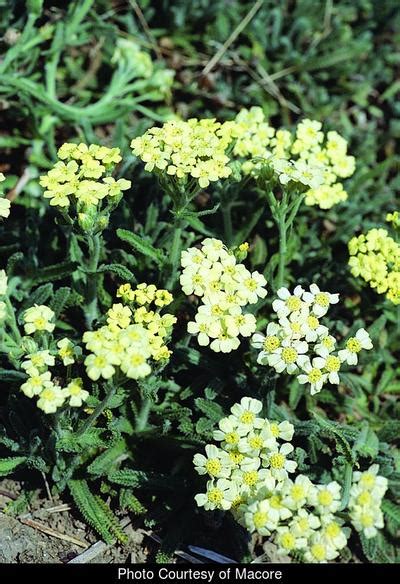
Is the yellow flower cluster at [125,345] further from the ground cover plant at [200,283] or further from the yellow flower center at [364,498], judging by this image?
the yellow flower center at [364,498]

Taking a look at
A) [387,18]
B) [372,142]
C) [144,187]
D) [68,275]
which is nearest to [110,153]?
[68,275]

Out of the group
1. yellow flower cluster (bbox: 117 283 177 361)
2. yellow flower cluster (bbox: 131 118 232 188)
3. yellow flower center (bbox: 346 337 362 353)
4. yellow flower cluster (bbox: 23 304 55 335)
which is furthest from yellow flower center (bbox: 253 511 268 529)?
yellow flower cluster (bbox: 131 118 232 188)

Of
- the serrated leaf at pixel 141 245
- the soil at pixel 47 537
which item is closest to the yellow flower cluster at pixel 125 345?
the serrated leaf at pixel 141 245

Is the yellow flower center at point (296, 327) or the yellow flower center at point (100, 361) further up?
the yellow flower center at point (100, 361)

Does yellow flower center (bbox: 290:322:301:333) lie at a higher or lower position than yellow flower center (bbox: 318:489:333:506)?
higher

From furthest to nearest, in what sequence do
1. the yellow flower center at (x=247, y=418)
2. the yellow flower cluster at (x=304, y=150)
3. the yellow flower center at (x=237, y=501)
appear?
the yellow flower cluster at (x=304, y=150) → the yellow flower center at (x=247, y=418) → the yellow flower center at (x=237, y=501)

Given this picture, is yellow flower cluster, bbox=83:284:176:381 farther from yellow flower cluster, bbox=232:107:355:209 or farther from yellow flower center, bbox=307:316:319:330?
yellow flower cluster, bbox=232:107:355:209

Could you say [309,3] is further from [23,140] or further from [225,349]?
[225,349]

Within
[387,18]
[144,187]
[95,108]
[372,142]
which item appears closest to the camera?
[144,187]
